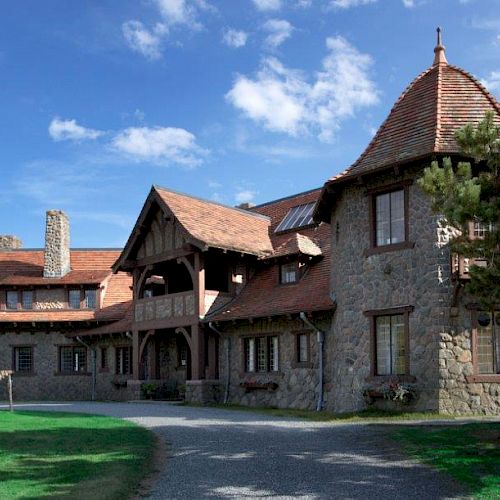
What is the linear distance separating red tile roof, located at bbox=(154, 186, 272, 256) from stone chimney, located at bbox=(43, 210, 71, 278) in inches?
383

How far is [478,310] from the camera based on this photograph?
18.0m

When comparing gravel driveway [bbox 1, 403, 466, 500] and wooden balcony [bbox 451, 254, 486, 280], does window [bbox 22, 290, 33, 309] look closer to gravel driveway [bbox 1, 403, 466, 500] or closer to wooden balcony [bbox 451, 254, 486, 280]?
Result: gravel driveway [bbox 1, 403, 466, 500]

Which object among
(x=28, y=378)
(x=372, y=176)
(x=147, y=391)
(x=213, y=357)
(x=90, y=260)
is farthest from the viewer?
(x=90, y=260)

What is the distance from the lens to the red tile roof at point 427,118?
18641mm

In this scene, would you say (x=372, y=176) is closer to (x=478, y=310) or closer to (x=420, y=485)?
(x=478, y=310)

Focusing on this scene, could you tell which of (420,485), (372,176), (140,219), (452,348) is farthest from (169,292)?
(420,485)

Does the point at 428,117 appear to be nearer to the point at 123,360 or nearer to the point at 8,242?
the point at 123,360

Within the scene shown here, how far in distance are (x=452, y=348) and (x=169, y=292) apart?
14.6 metres

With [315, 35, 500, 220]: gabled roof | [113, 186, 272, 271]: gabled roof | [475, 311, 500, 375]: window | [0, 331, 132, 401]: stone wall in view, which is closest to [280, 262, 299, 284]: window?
[113, 186, 272, 271]: gabled roof

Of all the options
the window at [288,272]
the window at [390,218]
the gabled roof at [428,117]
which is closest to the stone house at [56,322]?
the window at [288,272]

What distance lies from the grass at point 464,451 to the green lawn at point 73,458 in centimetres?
453

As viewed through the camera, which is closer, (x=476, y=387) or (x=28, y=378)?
(x=476, y=387)

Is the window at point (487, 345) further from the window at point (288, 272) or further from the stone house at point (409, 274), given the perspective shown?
the window at point (288, 272)

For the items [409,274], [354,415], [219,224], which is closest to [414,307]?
[409,274]
